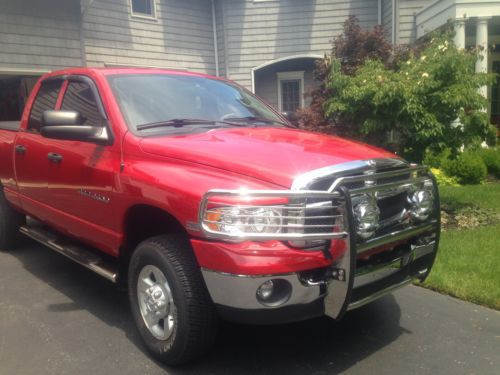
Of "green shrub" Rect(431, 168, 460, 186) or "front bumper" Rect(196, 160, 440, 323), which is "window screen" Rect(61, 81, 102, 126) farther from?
"green shrub" Rect(431, 168, 460, 186)

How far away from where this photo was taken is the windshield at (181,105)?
3605 millimetres

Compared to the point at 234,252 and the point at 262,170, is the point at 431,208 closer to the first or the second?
the point at 262,170

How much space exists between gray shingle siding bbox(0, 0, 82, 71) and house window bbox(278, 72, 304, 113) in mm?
6031

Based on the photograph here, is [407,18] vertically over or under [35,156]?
over

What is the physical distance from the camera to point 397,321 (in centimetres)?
374

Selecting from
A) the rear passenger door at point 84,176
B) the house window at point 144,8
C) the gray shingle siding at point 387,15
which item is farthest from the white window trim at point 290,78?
the rear passenger door at point 84,176

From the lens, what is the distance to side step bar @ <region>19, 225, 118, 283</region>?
3625 mm

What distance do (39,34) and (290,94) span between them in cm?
731

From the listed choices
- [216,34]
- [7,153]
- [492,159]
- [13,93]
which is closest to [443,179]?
[492,159]

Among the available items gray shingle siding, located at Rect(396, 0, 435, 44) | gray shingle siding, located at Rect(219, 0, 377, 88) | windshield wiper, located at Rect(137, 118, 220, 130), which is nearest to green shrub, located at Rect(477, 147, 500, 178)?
gray shingle siding, located at Rect(396, 0, 435, 44)

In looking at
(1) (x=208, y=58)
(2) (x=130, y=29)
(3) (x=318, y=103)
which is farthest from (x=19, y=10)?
(3) (x=318, y=103)

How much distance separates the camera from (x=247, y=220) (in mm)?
2615

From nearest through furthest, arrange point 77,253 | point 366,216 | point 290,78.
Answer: point 366,216
point 77,253
point 290,78

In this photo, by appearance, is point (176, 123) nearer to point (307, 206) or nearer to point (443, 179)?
point (307, 206)
